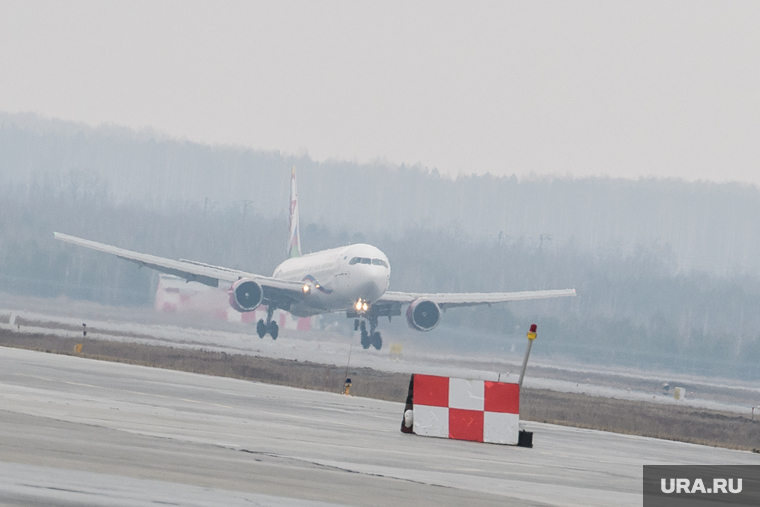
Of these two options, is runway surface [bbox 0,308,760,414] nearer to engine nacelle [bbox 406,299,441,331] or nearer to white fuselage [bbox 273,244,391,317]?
engine nacelle [bbox 406,299,441,331]

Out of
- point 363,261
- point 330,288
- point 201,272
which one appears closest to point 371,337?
point 330,288

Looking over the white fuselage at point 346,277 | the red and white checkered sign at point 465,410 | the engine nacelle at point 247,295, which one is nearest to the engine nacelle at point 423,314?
the white fuselage at point 346,277

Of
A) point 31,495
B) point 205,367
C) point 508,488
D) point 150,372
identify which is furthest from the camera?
point 205,367

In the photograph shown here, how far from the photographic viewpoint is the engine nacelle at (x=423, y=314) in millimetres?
63688

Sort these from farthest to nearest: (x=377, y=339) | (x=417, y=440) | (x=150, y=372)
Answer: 1. (x=377, y=339)
2. (x=150, y=372)
3. (x=417, y=440)

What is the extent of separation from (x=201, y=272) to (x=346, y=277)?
1231 cm

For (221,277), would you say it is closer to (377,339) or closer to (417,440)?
(377,339)

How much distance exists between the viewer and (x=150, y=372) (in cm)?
2967

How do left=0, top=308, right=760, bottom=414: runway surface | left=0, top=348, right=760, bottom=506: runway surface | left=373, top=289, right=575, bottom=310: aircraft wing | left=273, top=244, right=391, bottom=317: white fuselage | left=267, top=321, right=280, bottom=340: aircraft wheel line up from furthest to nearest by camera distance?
1. left=267, top=321, right=280, bottom=340: aircraft wheel
2. left=373, top=289, right=575, bottom=310: aircraft wing
3. left=273, top=244, right=391, bottom=317: white fuselage
4. left=0, top=308, right=760, bottom=414: runway surface
5. left=0, top=348, right=760, bottom=506: runway surface

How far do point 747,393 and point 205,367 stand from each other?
4869 cm

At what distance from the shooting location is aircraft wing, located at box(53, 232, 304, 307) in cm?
6241

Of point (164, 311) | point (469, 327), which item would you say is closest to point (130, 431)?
point (164, 311)

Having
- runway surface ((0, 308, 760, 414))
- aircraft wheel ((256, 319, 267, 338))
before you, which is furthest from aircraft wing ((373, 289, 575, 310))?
aircraft wheel ((256, 319, 267, 338))

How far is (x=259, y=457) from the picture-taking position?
11.6 m
